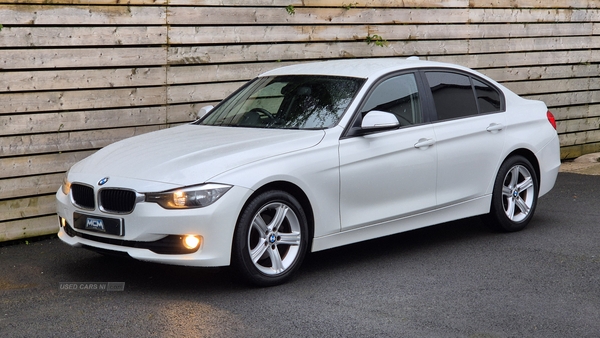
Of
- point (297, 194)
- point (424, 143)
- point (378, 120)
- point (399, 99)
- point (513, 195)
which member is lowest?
point (513, 195)

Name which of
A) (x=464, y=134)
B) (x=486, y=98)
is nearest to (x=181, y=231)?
(x=464, y=134)

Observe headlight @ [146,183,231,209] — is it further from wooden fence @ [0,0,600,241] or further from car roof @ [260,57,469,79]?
wooden fence @ [0,0,600,241]

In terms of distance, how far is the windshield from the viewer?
6.86 metres

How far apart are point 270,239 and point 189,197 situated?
0.71 meters

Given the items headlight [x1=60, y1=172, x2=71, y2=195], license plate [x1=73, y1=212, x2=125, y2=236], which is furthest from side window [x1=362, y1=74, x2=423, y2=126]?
headlight [x1=60, y1=172, x2=71, y2=195]

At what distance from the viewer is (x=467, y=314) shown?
5.58 m

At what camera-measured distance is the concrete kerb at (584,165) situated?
12.2m

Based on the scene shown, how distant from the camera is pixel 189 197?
19.1 feet

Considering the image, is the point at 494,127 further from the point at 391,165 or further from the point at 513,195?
the point at 391,165

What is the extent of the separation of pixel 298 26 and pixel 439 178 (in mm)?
3260

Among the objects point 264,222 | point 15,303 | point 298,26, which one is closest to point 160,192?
point 264,222

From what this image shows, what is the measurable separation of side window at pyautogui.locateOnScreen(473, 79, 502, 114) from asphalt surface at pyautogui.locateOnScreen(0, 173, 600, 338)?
1.15 m

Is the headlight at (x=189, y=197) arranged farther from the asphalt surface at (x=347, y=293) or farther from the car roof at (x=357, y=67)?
the car roof at (x=357, y=67)

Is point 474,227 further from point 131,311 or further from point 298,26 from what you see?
point 131,311
